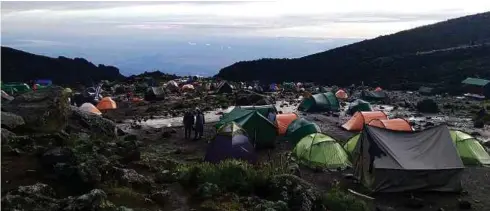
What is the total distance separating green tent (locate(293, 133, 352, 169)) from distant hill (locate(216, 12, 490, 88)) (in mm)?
48492

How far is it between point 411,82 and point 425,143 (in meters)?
55.0

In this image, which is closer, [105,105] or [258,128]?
[258,128]

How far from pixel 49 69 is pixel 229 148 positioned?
69.9 metres

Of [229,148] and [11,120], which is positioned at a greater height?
[11,120]

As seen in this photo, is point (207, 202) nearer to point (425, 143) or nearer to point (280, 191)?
point (280, 191)

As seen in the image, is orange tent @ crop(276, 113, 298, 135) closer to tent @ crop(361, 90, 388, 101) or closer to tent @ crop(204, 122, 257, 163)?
tent @ crop(204, 122, 257, 163)

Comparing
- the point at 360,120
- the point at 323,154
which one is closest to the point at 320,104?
the point at 360,120

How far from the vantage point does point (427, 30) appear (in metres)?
108

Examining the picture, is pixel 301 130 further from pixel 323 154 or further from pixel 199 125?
pixel 199 125

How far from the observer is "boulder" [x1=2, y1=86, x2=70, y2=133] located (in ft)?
62.7

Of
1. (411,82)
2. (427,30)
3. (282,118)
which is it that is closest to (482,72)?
(411,82)

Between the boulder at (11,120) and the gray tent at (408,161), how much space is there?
13163mm

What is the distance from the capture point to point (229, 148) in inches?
760

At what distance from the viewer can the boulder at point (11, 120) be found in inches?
706
